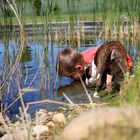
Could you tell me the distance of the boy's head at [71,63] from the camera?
217 inches

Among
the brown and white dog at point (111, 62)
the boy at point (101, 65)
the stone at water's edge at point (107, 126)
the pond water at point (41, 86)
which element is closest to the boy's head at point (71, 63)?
the boy at point (101, 65)

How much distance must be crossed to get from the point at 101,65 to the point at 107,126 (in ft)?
12.1

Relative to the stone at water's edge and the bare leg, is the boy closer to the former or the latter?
the bare leg

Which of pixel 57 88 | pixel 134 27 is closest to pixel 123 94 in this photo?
pixel 57 88

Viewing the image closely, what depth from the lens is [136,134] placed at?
1.10 m

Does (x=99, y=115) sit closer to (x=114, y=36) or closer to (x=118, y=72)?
(x=118, y=72)

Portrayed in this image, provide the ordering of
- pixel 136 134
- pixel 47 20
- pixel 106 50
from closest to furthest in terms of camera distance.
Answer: pixel 136 134 < pixel 106 50 < pixel 47 20

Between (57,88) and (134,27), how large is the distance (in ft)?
8.69

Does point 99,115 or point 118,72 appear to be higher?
point 99,115

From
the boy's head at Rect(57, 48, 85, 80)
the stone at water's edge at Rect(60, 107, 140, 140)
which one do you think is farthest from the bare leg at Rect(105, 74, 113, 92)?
the stone at water's edge at Rect(60, 107, 140, 140)

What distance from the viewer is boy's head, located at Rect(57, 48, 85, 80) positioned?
5523 millimetres

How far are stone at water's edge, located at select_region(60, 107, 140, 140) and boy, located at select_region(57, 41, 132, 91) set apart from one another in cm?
316

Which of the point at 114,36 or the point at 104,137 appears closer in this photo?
the point at 104,137

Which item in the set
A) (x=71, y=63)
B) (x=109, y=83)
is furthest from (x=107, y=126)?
(x=71, y=63)
